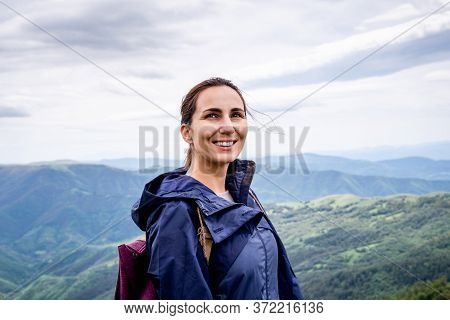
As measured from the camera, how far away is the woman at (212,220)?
3.16m

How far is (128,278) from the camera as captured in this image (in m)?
3.45

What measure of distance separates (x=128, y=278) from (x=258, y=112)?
2050mm

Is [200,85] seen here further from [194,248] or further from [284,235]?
[284,235]

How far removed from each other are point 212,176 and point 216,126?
1.20 feet

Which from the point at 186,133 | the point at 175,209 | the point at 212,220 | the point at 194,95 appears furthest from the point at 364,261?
the point at 175,209

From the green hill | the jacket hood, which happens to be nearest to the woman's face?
the jacket hood

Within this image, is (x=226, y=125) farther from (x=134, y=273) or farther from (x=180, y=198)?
(x=134, y=273)

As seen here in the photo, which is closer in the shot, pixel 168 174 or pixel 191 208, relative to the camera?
pixel 191 208

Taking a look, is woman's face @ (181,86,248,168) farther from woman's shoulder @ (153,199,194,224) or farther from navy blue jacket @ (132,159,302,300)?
woman's shoulder @ (153,199,194,224)

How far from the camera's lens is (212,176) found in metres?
3.81

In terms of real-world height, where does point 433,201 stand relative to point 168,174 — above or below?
below
